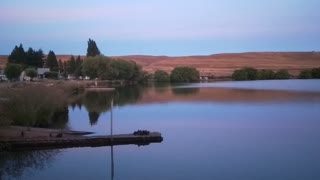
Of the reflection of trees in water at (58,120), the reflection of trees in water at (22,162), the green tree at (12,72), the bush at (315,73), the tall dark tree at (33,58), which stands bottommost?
the reflection of trees in water at (22,162)

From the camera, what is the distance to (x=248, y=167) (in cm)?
2253

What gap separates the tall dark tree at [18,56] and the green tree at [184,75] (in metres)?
47.0

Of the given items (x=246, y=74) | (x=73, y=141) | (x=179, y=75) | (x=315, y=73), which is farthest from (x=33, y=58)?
(x=73, y=141)

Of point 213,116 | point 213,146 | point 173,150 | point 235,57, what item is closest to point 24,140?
point 173,150

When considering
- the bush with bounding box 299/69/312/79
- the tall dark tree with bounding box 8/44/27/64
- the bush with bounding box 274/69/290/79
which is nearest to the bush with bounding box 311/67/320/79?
the bush with bounding box 299/69/312/79

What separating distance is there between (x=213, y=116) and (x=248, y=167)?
21.2 metres

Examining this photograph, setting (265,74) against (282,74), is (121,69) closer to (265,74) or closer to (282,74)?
(265,74)

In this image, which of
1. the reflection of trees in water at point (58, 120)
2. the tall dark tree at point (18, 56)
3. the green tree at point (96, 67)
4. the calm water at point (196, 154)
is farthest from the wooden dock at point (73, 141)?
the tall dark tree at point (18, 56)

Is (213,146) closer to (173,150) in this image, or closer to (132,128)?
(173,150)

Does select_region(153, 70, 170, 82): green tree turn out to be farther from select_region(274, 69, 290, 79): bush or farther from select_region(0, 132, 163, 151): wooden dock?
select_region(0, 132, 163, 151): wooden dock

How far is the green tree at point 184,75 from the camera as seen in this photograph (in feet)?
456

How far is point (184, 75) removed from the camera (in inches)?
5546

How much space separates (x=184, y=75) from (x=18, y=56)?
5246 centimetres

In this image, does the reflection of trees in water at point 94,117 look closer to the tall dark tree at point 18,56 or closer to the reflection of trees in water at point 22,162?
the reflection of trees in water at point 22,162
